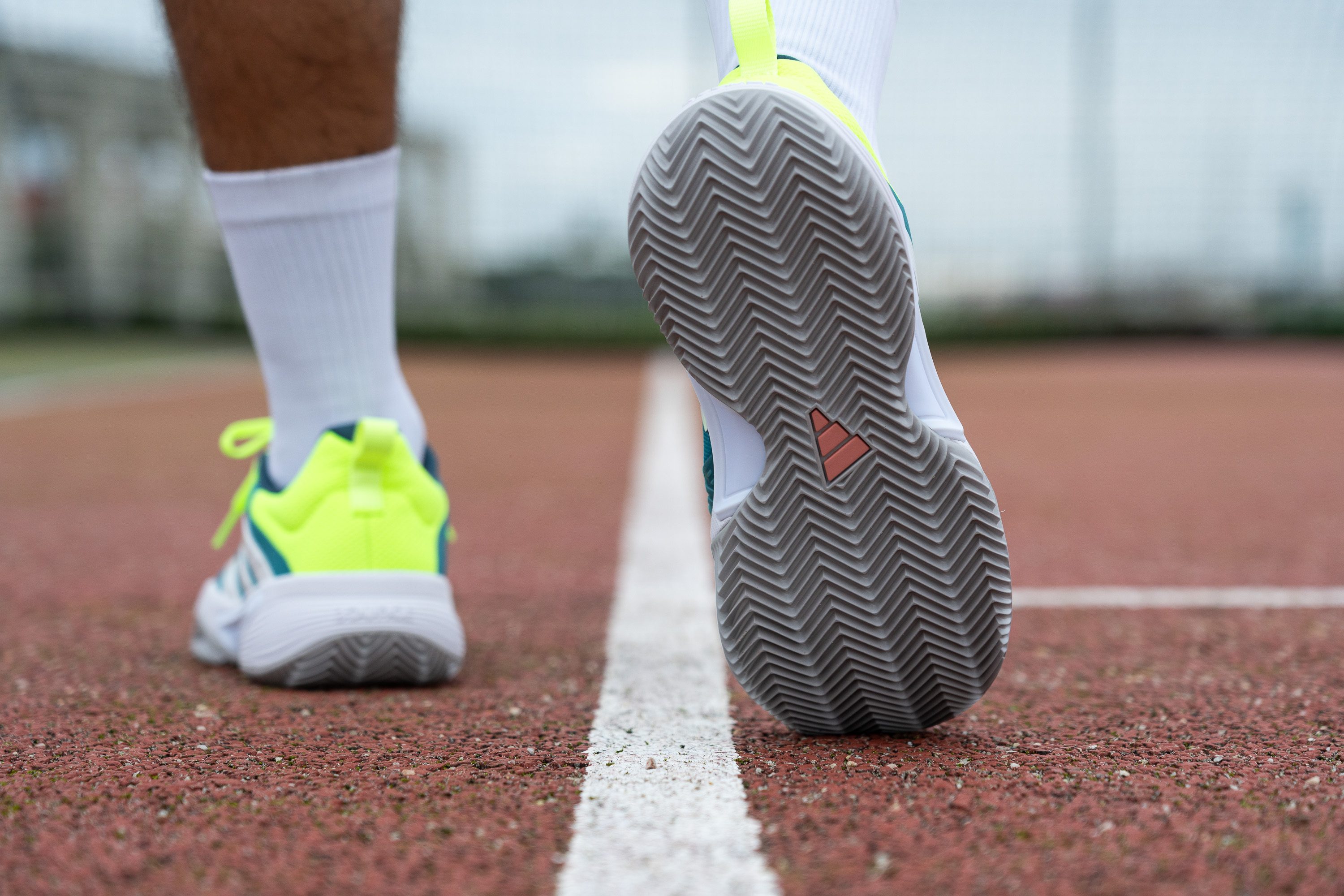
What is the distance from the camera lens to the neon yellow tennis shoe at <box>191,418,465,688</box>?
1.19 metres

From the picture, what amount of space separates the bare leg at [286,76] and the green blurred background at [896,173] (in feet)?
40.1

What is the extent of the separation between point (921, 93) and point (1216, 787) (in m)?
14.1

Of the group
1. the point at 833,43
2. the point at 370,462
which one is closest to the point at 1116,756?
the point at 833,43

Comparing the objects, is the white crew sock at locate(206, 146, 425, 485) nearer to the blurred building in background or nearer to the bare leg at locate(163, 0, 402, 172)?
the bare leg at locate(163, 0, 402, 172)

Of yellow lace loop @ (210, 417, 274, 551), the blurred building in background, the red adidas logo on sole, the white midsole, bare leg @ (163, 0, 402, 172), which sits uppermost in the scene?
bare leg @ (163, 0, 402, 172)

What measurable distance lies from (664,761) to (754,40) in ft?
1.83

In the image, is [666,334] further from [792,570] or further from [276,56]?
[276,56]

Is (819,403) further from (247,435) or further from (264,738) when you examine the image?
(247,435)

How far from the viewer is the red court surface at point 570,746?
74 centimetres

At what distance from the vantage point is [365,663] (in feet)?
3.92

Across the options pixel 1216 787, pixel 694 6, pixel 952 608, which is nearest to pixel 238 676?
pixel 952 608

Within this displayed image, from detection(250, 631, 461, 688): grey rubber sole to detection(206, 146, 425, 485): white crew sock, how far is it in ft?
0.71

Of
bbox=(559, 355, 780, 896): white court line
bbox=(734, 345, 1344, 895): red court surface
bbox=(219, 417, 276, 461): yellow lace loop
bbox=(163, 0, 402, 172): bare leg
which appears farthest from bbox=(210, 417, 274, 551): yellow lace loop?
bbox=(734, 345, 1344, 895): red court surface

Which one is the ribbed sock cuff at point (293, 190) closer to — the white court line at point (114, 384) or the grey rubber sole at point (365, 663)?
the grey rubber sole at point (365, 663)
